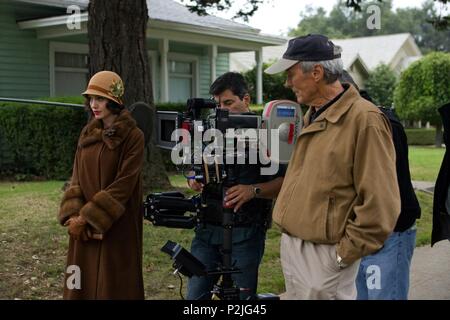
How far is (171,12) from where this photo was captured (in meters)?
16.9

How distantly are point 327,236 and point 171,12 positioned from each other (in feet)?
49.9

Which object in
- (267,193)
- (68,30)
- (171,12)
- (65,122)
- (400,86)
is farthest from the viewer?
(400,86)

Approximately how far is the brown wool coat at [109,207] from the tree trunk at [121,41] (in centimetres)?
480

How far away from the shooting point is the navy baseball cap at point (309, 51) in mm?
2652

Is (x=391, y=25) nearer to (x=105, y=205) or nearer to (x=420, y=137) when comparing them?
(x=420, y=137)

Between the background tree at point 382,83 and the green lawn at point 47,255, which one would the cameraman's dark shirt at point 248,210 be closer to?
the green lawn at point 47,255

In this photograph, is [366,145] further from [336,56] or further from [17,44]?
[17,44]

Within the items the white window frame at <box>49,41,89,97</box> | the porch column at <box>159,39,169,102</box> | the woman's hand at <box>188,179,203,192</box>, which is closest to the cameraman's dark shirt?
the woman's hand at <box>188,179,203,192</box>

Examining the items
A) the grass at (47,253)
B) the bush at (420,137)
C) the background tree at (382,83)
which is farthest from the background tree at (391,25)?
the grass at (47,253)

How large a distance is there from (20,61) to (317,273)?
1247 centimetres

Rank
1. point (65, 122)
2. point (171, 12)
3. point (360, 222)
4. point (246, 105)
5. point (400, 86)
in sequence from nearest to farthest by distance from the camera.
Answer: point (360, 222)
point (246, 105)
point (65, 122)
point (171, 12)
point (400, 86)

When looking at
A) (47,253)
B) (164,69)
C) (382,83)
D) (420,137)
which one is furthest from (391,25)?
(47,253)

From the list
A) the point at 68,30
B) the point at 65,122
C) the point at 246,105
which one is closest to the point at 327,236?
the point at 246,105

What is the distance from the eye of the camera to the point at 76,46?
48.1 ft
